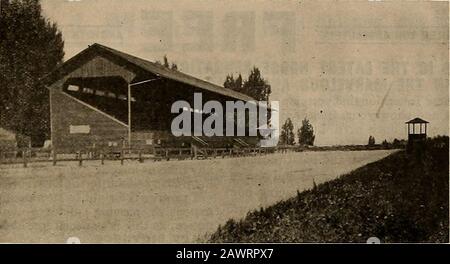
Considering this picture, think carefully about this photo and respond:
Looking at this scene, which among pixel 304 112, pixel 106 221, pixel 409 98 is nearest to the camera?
pixel 106 221

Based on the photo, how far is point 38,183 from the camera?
301 inches

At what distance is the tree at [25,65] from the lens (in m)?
9.87

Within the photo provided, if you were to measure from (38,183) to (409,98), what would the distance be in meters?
7.11

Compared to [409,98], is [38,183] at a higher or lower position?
lower

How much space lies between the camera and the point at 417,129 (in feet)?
28.0

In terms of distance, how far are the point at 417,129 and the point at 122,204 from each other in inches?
237

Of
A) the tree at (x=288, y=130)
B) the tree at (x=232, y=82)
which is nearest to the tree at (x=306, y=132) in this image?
the tree at (x=288, y=130)

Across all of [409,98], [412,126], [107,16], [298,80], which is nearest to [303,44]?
[298,80]

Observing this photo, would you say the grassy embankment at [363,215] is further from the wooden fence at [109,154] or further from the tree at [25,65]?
the tree at [25,65]

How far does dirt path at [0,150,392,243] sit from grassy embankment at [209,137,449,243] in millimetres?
370

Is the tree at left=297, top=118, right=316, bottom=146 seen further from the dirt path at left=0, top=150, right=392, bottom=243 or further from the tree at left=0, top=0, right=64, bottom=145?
the tree at left=0, top=0, right=64, bottom=145

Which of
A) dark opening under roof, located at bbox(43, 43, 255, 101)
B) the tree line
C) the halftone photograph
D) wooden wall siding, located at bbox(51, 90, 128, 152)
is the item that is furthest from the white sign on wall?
the tree line

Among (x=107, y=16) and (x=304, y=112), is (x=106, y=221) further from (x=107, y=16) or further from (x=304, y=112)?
(x=304, y=112)

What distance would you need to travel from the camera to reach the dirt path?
616 cm
